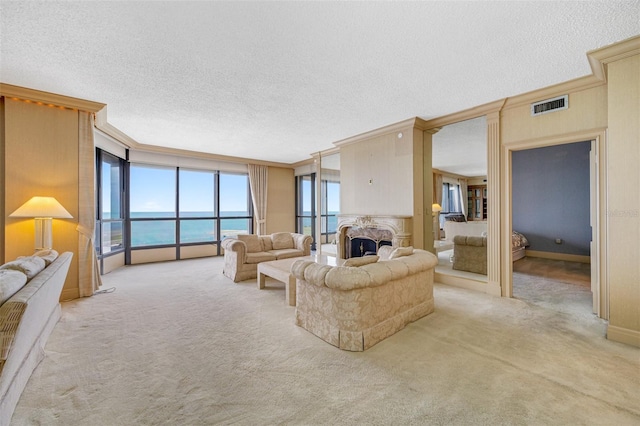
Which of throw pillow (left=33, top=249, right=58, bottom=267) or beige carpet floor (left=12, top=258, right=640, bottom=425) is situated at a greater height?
throw pillow (left=33, top=249, right=58, bottom=267)

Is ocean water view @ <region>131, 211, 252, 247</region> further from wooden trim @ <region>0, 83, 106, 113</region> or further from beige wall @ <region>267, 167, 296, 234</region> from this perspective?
wooden trim @ <region>0, 83, 106, 113</region>

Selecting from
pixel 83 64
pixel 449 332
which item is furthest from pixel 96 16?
pixel 449 332

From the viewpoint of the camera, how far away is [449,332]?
2717 mm

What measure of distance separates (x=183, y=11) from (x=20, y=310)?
2.29 meters

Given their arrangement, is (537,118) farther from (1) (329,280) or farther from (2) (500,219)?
(1) (329,280)


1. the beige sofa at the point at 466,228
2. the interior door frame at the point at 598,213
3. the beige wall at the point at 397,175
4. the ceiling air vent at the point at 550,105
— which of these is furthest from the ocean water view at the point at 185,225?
the interior door frame at the point at 598,213

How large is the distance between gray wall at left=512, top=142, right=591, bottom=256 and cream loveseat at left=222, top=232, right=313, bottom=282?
5.96m

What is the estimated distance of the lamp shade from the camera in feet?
10.6

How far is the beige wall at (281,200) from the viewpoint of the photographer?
851 centimetres

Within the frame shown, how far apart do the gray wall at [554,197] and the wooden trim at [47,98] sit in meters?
9.27

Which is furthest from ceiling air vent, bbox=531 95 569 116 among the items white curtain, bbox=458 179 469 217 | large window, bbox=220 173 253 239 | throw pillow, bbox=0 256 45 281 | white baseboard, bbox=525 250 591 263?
white curtain, bbox=458 179 469 217

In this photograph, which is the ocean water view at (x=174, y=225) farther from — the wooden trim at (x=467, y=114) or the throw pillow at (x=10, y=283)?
the wooden trim at (x=467, y=114)

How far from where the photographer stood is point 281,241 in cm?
577

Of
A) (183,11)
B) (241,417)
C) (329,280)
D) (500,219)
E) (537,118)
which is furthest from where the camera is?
(500,219)
